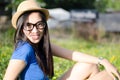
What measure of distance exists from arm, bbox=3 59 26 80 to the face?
11.8 inches

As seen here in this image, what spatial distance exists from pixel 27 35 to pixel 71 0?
77.5 feet

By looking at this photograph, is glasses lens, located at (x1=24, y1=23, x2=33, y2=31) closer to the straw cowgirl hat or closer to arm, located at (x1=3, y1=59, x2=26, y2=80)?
the straw cowgirl hat

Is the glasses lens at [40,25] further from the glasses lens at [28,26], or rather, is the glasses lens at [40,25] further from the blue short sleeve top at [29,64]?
the blue short sleeve top at [29,64]

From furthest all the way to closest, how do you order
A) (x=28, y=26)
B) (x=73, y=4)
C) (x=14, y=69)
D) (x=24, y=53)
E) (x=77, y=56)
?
(x=73, y=4) → (x=77, y=56) → (x=28, y=26) → (x=24, y=53) → (x=14, y=69)

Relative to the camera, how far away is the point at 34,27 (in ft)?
12.0

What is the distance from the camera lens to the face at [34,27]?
11.9 feet

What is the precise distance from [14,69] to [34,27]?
0.45 m

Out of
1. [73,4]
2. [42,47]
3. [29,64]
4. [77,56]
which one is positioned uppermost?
[42,47]

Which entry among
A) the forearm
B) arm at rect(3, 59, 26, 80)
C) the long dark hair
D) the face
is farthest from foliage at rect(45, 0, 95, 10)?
arm at rect(3, 59, 26, 80)

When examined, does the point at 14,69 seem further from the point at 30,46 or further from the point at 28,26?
the point at 28,26

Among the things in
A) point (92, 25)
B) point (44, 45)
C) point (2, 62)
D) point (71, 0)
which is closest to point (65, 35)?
point (92, 25)

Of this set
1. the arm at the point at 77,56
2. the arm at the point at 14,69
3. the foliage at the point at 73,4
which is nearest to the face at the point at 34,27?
the arm at the point at 14,69

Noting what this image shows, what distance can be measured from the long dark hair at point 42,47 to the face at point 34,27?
34mm

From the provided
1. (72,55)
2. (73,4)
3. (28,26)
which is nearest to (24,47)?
(28,26)
